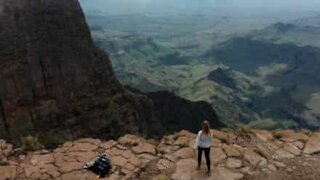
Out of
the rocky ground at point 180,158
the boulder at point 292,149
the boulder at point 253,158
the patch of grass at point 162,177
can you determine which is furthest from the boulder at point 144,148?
the boulder at point 292,149

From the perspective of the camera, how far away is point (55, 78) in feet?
161

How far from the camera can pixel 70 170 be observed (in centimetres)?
1562

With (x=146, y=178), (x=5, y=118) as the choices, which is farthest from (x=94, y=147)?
(x=5, y=118)

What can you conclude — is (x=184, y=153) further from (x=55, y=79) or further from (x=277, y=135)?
(x=55, y=79)

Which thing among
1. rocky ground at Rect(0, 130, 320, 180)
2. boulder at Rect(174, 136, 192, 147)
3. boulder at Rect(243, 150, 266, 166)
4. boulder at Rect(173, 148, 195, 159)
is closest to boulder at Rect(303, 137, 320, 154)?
rocky ground at Rect(0, 130, 320, 180)

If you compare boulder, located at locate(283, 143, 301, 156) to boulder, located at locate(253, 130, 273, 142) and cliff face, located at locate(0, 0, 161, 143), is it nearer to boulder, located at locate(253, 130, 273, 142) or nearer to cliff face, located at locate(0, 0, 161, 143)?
boulder, located at locate(253, 130, 273, 142)

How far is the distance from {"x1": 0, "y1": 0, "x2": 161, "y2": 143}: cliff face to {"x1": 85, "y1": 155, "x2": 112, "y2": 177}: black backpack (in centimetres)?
2657

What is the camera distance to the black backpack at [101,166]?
15351 mm

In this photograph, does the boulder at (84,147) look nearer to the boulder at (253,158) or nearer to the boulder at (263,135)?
the boulder at (253,158)

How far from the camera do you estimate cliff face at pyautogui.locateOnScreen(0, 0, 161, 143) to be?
45.1 metres

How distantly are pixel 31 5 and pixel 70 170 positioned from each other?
1358 inches

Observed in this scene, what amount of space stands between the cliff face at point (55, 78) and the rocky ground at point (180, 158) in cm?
2520

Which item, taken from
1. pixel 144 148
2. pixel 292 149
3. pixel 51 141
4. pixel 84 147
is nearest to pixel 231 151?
pixel 292 149

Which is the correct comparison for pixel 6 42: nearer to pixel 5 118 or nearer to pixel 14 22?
pixel 14 22
